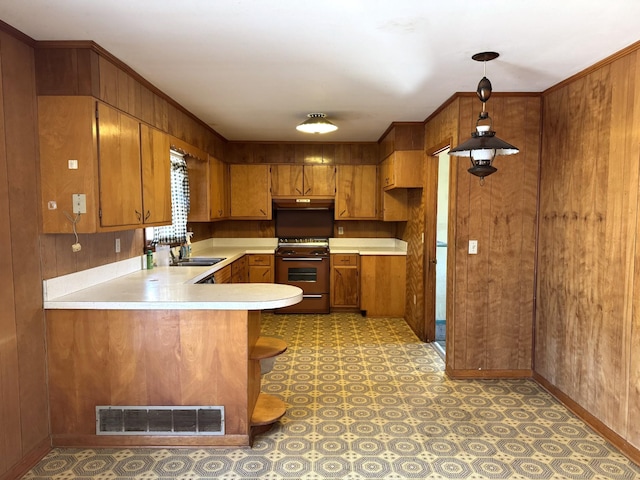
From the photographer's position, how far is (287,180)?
604 centimetres

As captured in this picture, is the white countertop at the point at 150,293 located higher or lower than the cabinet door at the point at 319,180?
lower

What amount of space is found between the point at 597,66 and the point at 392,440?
2.72 m

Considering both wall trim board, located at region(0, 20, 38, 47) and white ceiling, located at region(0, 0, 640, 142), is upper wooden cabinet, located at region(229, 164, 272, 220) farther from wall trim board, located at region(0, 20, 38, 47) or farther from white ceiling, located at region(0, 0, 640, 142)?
wall trim board, located at region(0, 20, 38, 47)

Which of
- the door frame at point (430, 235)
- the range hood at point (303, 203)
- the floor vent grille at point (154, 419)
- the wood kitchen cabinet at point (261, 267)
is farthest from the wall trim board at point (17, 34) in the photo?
the range hood at point (303, 203)

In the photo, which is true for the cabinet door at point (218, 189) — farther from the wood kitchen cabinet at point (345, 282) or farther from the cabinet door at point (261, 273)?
the wood kitchen cabinet at point (345, 282)

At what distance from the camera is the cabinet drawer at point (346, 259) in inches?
228

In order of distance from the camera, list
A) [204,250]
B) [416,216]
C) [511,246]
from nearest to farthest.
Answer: [511,246]
[416,216]
[204,250]

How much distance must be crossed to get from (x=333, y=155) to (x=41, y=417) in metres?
4.57

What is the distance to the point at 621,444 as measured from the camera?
8.38ft

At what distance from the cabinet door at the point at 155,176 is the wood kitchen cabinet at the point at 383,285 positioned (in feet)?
9.30

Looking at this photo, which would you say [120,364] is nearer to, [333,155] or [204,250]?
[204,250]

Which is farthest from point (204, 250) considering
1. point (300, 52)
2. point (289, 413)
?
point (300, 52)

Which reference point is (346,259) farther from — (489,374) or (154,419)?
(154,419)

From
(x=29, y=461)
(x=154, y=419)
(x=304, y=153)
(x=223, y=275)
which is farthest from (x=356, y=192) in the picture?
(x=29, y=461)
